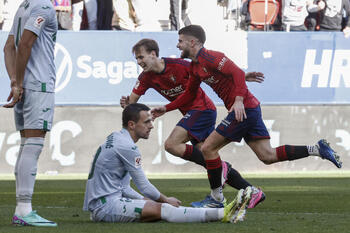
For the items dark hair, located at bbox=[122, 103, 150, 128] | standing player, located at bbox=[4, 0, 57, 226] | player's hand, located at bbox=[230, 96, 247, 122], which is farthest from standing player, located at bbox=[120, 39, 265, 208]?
standing player, located at bbox=[4, 0, 57, 226]

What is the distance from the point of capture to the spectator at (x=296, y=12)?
61.1 ft

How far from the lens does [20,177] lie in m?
7.24

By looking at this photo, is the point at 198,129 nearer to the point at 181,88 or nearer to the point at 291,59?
the point at 181,88

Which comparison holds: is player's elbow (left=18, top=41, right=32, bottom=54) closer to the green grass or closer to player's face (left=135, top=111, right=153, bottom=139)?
player's face (left=135, top=111, right=153, bottom=139)

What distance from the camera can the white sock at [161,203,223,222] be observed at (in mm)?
7156

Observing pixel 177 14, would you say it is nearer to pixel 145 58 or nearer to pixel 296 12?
pixel 296 12

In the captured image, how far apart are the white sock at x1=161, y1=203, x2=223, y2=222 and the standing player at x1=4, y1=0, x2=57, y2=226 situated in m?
0.91

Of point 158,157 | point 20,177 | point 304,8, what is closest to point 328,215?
point 20,177

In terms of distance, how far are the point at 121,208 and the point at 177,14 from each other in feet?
37.5

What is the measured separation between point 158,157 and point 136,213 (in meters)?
10.4

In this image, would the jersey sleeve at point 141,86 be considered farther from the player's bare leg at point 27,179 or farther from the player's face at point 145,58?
the player's bare leg at point 27,179

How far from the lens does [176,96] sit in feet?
35.5

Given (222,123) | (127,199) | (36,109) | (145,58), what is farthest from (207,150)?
(36,109)

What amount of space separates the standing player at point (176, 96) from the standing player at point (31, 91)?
2.68 m
